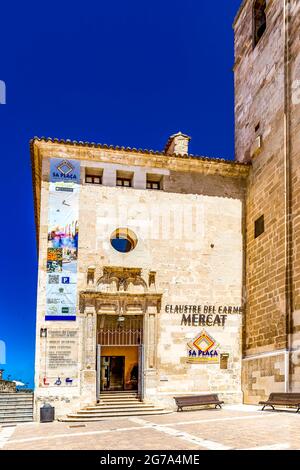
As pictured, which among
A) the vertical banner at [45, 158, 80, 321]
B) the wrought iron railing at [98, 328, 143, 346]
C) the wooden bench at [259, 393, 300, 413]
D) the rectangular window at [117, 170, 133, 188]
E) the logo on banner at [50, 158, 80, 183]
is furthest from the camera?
the rectangular window at [117, 170, 133, 188]

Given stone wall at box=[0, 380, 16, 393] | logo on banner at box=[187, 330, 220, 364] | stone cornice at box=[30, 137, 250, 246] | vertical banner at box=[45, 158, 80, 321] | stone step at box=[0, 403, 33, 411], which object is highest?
stone cornice at box=[30, 137, 250, 246]

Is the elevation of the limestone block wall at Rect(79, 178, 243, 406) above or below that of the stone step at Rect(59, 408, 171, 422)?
above

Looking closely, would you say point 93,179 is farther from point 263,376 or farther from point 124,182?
point 263,376

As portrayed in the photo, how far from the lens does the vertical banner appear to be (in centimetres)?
1599

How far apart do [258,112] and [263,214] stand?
12.1ft

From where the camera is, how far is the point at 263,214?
667 inches

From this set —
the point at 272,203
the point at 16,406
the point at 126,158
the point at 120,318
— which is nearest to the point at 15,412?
the point at 16,406

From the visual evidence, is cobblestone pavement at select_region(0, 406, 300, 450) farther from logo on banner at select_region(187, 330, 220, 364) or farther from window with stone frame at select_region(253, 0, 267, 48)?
window with stone frame at select_region(253, 0, 267, 48)

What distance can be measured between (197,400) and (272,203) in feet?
20.6

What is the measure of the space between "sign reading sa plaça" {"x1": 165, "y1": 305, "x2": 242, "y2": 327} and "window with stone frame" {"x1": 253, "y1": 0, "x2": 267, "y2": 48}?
30.8 feet

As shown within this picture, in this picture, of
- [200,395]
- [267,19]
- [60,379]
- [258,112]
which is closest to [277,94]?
[258,112]

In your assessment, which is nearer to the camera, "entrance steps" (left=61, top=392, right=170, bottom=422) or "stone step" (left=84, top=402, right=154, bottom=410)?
"entrance steps" (left=61, top=392, right=170, bottom=422)

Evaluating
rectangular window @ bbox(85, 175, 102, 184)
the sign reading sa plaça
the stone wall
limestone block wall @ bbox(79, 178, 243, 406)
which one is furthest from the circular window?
the stone wall

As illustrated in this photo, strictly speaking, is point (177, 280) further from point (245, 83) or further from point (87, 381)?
point (245, 83)
